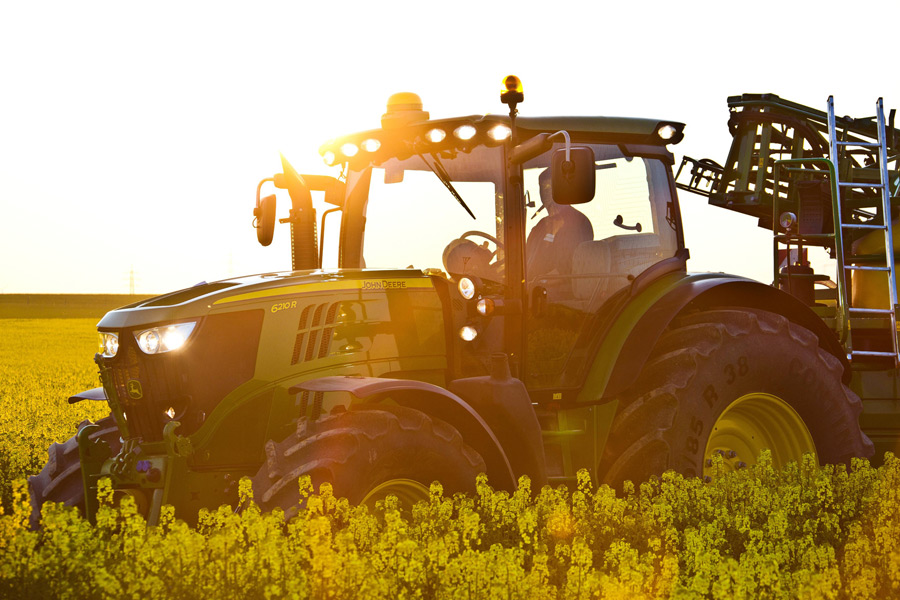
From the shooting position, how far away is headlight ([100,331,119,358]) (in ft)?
15.6

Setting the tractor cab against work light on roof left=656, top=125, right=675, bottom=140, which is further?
work light on roof left=656, top=125, right=675, bottom=140

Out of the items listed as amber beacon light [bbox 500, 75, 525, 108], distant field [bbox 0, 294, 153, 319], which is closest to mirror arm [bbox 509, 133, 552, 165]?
amber beacon light [bbox 500, 75, 525, 108]

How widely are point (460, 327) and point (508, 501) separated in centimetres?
104

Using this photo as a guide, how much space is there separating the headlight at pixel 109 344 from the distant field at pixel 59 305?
51.7 meters

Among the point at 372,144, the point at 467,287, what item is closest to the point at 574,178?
the point at 467,287

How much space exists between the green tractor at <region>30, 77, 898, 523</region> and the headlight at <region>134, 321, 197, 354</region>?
1 cm

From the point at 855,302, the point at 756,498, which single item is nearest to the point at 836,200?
the point at 855,302

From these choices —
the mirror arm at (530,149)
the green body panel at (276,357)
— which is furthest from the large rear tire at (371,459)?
the mirror arm at (530,149)

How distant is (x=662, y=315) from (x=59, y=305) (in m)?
63.2

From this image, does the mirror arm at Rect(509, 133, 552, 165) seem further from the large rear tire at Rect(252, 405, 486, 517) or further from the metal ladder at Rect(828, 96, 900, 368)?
the metal ladder at Rect(828, 96, 900, 368)

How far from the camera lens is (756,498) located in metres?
5.03

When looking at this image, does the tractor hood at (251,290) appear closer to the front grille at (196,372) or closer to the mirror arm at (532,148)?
the front grille at (196,372)

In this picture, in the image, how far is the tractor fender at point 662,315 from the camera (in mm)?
5152

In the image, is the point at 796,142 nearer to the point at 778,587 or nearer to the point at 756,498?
the point at 756,498
